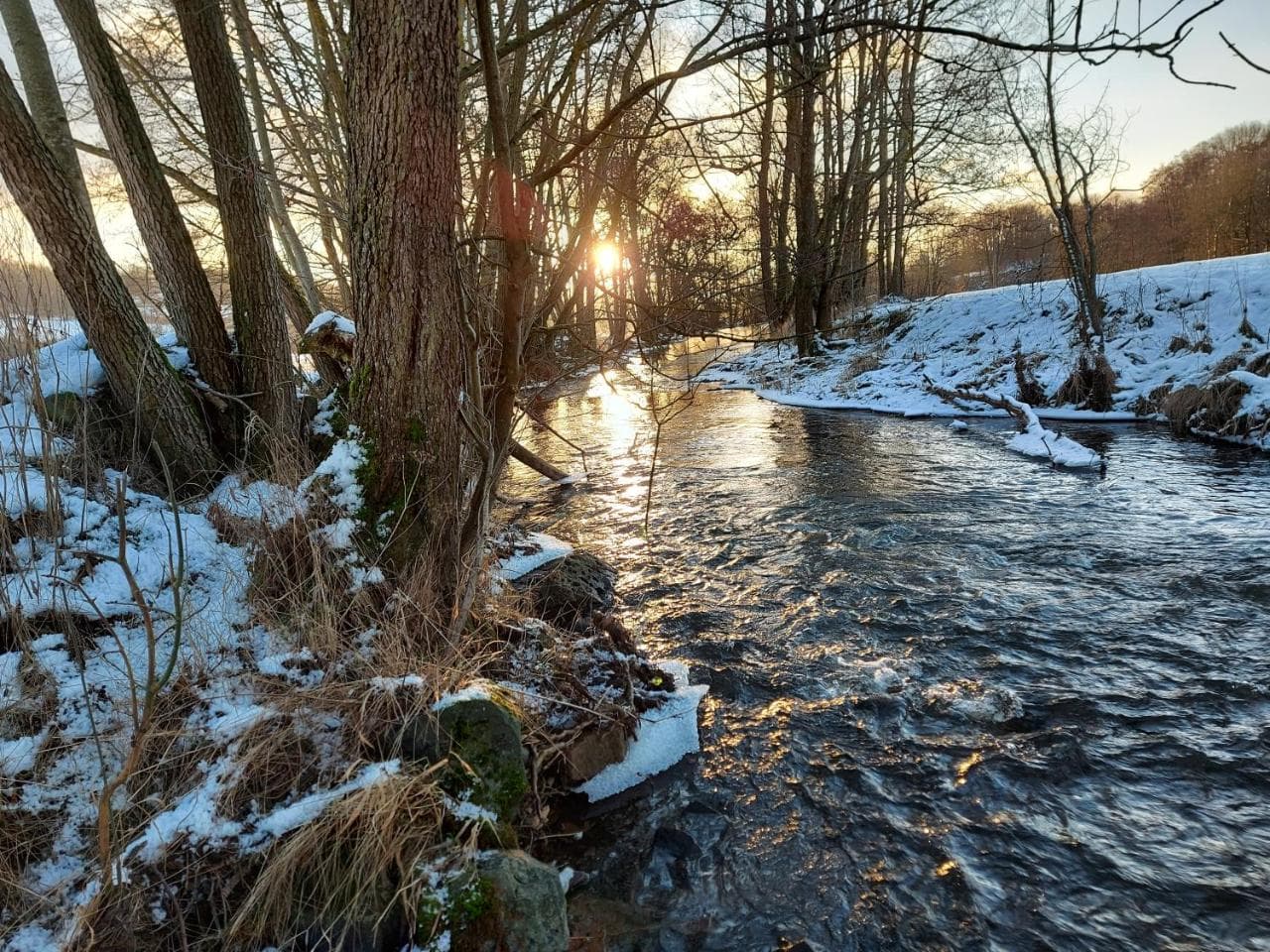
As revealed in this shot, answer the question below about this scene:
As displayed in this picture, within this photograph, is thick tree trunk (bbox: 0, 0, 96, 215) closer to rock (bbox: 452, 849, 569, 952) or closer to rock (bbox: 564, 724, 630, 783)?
rock (bbox: 564, 724, 630, 783)

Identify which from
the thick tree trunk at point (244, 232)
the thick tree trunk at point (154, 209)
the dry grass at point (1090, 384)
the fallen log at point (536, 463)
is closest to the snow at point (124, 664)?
the thick tree trunk at point (154, 209)

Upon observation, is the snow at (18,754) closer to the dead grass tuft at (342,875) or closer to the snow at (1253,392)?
the dead grass tuft at (342,875)

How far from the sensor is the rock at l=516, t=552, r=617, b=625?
4098 millimetres

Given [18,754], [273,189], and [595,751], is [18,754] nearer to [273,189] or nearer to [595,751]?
[595,751]

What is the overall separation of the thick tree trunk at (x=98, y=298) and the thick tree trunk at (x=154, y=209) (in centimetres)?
39

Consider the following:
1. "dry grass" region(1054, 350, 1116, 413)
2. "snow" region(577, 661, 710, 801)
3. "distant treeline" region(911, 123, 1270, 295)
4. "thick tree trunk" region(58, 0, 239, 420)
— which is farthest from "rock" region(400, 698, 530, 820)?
Result: "distant treeline" region(911, 123, 1270, 295)

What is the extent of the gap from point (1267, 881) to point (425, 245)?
4.09 m

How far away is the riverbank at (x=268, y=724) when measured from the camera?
6.04ft

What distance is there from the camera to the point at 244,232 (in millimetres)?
4414

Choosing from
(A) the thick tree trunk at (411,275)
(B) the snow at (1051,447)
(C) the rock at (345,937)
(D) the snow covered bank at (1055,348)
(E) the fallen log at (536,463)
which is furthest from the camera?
(D) the snow covered bank at (1055,348)

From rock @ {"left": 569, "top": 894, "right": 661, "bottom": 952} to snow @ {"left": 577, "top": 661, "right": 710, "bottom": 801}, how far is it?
21.1 inches

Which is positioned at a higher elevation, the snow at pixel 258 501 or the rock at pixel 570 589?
the snow at pixel 258 501

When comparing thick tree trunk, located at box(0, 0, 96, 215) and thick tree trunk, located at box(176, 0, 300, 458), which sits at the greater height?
thick tree trunk, located at box(0, 0, 96, 215)

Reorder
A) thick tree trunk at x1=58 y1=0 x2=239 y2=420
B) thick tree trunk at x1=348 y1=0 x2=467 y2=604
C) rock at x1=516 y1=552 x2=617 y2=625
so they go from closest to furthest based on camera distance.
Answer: thick tree trunk at x1=348 y1=0 x2=467 y2=604
thick tree trunk at x1=58 y1=0 x2=239 y2=420
rock at x1=516 y1=552 x2=617 y2=625
